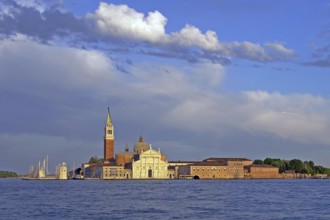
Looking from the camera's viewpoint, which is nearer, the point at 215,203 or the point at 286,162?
the point at 215,203

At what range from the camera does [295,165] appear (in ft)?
537

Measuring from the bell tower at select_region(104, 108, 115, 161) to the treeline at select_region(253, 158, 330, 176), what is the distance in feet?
128

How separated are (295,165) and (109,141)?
4958 centimetres

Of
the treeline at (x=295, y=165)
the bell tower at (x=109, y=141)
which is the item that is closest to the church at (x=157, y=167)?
the bell tower at (x=109, y=141)

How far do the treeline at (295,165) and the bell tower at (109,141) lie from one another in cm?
3914

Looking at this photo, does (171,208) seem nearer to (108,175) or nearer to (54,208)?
(54,208)

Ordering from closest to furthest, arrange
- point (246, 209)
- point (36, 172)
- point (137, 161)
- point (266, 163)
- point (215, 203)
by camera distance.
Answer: point (246, 209)
point (215, 203)
point (137, 161)
point (266, 163)
point (36, 172)

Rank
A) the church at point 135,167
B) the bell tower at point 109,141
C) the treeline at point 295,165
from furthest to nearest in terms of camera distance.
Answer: the treeline at point 295,165 < the bell tower at point 109,141 < the church at point 135,167

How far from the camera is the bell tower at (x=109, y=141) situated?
152000 mm

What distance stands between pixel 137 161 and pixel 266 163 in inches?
1590

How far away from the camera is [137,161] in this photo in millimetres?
144000

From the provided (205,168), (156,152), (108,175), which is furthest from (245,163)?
(108,175)

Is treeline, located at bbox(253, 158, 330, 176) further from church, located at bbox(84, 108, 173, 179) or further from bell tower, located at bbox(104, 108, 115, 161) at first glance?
bell tower, located at bbox(104, 108, 115, 161)

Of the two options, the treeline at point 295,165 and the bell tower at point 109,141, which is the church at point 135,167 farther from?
the treeline at point 295,165
